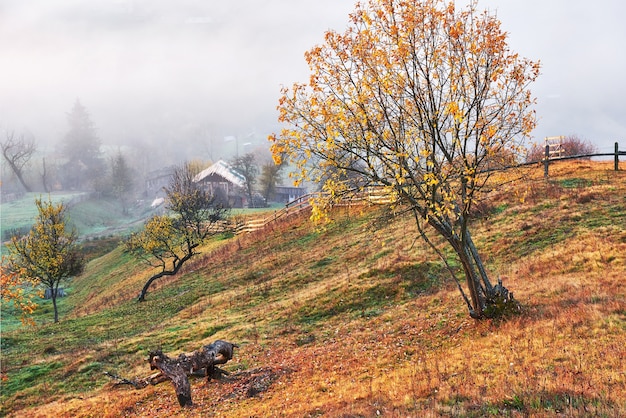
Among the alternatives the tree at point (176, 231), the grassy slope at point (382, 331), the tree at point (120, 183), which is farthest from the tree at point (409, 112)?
the tree at point (120, 183)

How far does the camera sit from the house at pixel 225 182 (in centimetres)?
8475

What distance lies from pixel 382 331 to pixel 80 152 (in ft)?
479

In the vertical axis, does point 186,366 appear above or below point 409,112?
below

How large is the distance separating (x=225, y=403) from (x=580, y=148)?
187 feet

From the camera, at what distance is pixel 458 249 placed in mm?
12734

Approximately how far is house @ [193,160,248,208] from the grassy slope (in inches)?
2063

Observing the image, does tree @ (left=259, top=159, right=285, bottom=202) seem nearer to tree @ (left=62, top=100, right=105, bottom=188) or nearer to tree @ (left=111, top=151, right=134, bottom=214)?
tree @ (left=111, top=151, right=134, bottom=214)

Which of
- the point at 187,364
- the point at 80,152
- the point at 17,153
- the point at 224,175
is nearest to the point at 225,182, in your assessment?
the point at 224,175

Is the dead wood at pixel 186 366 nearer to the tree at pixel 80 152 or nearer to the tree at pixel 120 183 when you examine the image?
the tree at pixel 120 183

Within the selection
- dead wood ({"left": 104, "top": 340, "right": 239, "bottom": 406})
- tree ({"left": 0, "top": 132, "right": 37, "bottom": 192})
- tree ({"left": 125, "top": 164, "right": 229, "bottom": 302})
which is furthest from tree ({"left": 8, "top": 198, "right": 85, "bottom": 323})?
tree ({"left": 0, "top": 132, "right": 37, "bottom": 192})

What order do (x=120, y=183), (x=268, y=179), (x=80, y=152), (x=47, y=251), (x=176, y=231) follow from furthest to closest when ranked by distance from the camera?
(x=80, y=152)
(x=120, y=183)
(x=268, y=179)
(x=176, y=231)
(x=47, y=251)

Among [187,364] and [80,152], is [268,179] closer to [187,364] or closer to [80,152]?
[187,364]

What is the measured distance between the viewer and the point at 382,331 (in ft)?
49.7

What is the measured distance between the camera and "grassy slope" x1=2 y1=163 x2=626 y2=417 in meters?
8.66
